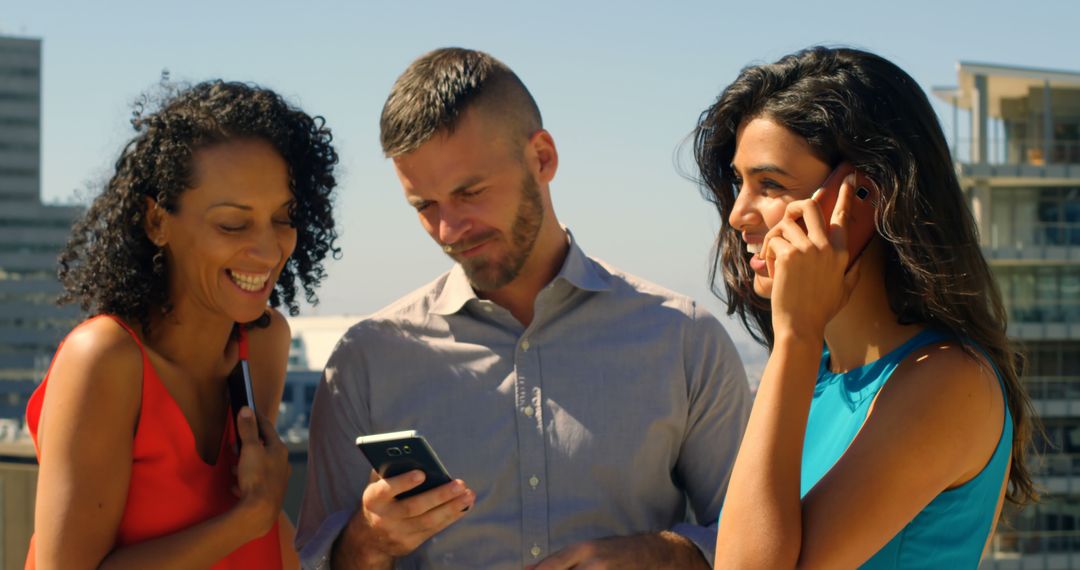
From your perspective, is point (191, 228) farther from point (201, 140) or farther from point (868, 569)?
point (868, 569)

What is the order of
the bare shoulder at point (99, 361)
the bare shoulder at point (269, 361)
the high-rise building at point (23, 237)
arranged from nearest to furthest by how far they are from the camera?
the bare shoulder at point (99, 361), the bare shoulder at point (269, 361), the high-rise building at point (23, 237)

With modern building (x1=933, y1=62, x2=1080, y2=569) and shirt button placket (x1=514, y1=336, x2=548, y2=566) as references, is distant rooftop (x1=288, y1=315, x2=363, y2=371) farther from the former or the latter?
shirt button placket (x1=514, y1=336, x2=548, y2=566)

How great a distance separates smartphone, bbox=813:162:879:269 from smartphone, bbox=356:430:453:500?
1.00m

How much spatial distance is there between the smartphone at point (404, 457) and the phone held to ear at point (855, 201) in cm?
100

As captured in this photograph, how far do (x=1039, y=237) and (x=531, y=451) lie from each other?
3279 cm

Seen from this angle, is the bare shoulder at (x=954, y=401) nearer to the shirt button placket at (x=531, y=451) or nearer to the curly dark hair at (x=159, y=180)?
the shirt button placket at (x=531, y=451)

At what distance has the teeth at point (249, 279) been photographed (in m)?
Result: 3.12

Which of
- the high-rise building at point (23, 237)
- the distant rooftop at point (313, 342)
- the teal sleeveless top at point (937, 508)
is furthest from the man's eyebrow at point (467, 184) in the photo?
the high-rise building at point (23, 237)

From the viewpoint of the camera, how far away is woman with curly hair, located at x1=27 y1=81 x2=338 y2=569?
284cm

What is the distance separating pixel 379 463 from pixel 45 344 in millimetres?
126020

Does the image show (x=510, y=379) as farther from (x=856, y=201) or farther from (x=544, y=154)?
(x=856, y=201)

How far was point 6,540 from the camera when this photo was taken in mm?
5219

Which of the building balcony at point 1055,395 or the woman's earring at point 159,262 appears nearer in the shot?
the woman's earring at point 159,262

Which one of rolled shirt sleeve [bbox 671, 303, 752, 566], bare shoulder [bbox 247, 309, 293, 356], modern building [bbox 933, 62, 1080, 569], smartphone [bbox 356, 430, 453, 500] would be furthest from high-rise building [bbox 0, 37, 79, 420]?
smartphone [bbox 356, 430, 453, 500]
